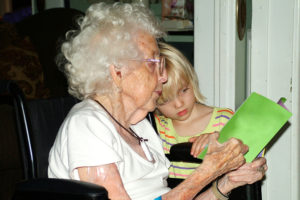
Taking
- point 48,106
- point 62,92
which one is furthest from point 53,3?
point 48,106

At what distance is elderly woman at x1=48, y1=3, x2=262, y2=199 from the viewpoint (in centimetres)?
119

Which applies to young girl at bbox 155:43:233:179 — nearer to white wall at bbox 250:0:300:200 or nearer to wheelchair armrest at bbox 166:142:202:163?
wheelchair armrest at bbox 166:142:202:163

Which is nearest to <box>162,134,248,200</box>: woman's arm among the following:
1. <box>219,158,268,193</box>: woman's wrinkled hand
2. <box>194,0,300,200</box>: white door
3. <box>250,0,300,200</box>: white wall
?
<box>219,158,268,193</box>: woman's wrinkled hand

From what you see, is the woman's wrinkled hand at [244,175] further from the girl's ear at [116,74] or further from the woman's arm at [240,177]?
the girl's ear at [116,74]

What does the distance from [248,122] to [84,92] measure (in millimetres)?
504

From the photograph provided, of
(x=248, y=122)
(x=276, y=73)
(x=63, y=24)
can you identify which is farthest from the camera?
(x=63, y=24)

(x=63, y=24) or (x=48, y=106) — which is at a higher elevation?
(x=63, y=24)

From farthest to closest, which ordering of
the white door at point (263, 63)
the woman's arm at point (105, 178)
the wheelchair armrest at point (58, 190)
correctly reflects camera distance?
the white door at point (263, 63) → the woman's arm at point (105, 178) → the wheelchair armrest at point (58, 190)

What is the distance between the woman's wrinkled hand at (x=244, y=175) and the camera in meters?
1.38

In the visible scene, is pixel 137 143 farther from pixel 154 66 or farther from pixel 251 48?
pixel 251 48

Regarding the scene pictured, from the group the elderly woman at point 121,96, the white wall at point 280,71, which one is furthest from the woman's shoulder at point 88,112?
the white wall at point 280,71

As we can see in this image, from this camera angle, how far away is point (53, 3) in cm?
322

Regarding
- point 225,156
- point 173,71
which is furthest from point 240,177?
point 173,71

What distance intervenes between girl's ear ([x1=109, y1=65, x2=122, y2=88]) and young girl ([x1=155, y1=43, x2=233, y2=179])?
0.98 ft
